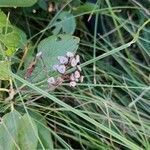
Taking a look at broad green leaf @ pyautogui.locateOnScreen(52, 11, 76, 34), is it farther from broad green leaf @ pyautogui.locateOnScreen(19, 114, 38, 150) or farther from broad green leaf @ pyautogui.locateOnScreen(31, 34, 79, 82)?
broad green leaf @ pyautogui.locateOnScreen(19, 114, 38, 150)

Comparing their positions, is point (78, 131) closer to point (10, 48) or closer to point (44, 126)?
point (44, 126)

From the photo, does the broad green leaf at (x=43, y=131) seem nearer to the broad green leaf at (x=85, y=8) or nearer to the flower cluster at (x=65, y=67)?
the flower cluster at (x=65, y=67)

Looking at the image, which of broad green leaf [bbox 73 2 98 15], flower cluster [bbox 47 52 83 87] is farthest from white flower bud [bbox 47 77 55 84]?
broad green leaf [bbox 73 2 98 15]

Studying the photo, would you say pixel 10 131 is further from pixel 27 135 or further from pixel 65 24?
pixel 65 24

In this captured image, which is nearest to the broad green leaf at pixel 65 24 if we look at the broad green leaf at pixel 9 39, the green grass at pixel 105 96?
the green grass at pixel 105 96

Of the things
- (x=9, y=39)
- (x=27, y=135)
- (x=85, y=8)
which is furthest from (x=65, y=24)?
(x=27, y=135)

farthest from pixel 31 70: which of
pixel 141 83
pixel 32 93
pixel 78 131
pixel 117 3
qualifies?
pixel 117 3
